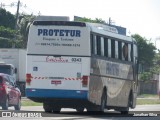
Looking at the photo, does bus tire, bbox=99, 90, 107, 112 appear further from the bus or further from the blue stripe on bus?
the blue stripe on bus

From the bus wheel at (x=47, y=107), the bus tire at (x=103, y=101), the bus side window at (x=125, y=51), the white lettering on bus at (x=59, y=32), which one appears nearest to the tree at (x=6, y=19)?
the bus side window at (x=125, y=51)

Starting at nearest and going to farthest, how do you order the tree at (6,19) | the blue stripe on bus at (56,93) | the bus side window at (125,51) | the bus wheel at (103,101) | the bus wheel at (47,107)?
the blue stripe on bus at (56,93), the bus wheel at (47,107), the bus wheel at (103,101), the bus side window at (125,51), the tree at (6,19)

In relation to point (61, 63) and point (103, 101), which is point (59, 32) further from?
point (103, 101)

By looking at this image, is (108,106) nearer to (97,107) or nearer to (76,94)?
(97,107)

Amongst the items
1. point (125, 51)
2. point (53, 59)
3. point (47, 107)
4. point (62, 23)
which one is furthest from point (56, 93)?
point (125, 51)

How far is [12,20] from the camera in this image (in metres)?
133

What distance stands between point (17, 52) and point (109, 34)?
30.2 metres

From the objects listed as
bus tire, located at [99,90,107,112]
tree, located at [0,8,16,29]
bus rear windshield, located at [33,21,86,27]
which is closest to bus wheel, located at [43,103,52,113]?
bus tire, located at [99,90,107,112]

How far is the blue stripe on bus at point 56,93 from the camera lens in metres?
28.3

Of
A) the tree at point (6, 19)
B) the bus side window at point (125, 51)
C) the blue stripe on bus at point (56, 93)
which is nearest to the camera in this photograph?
the blue stripe on bus at point (56, 93)

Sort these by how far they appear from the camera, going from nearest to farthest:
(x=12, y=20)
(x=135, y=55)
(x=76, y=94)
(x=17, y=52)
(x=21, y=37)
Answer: (x=76, y=94), (x=135, y=55), (x=17, y=52), (x=21, y=37), (x=12, y=20)

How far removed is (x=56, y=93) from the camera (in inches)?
1121

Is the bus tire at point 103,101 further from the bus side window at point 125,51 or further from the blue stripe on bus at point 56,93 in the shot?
the bus side window at point 125,51

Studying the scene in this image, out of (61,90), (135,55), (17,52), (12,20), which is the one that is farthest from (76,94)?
(12,20)
